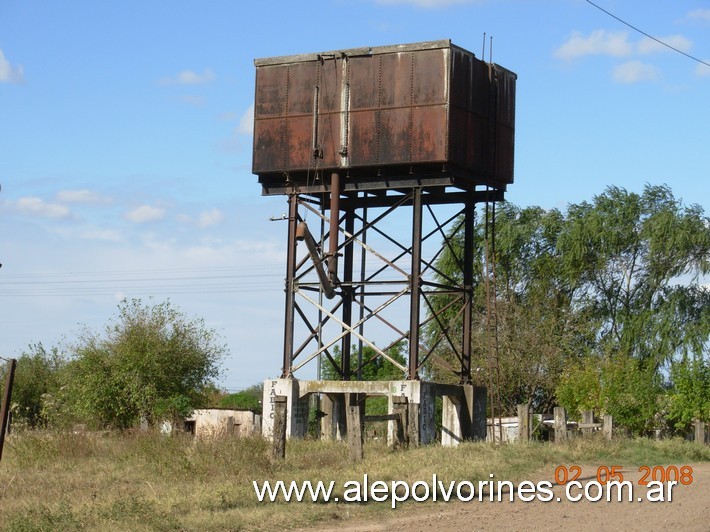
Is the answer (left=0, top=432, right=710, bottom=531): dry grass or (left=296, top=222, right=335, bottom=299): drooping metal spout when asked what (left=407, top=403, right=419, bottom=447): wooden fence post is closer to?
(left=0, top=432, right=710, bottom=531): dry grass

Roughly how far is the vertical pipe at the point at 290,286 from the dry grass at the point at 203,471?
2.85 metres

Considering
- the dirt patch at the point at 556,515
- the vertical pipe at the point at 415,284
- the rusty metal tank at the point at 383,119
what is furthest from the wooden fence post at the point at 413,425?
the dirt patch at the point at 556,515

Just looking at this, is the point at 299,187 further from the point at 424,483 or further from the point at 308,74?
the point at 424,483

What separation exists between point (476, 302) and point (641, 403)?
1213 centimetres

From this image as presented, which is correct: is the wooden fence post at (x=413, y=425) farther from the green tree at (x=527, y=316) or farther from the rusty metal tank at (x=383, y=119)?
the green tree at (x=527, y=316)

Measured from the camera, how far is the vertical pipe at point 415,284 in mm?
27672

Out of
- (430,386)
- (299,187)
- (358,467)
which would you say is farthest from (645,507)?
(299,187)

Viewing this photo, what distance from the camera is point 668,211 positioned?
1982 inches

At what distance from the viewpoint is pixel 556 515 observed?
17828mm

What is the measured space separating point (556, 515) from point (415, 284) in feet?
35.4
